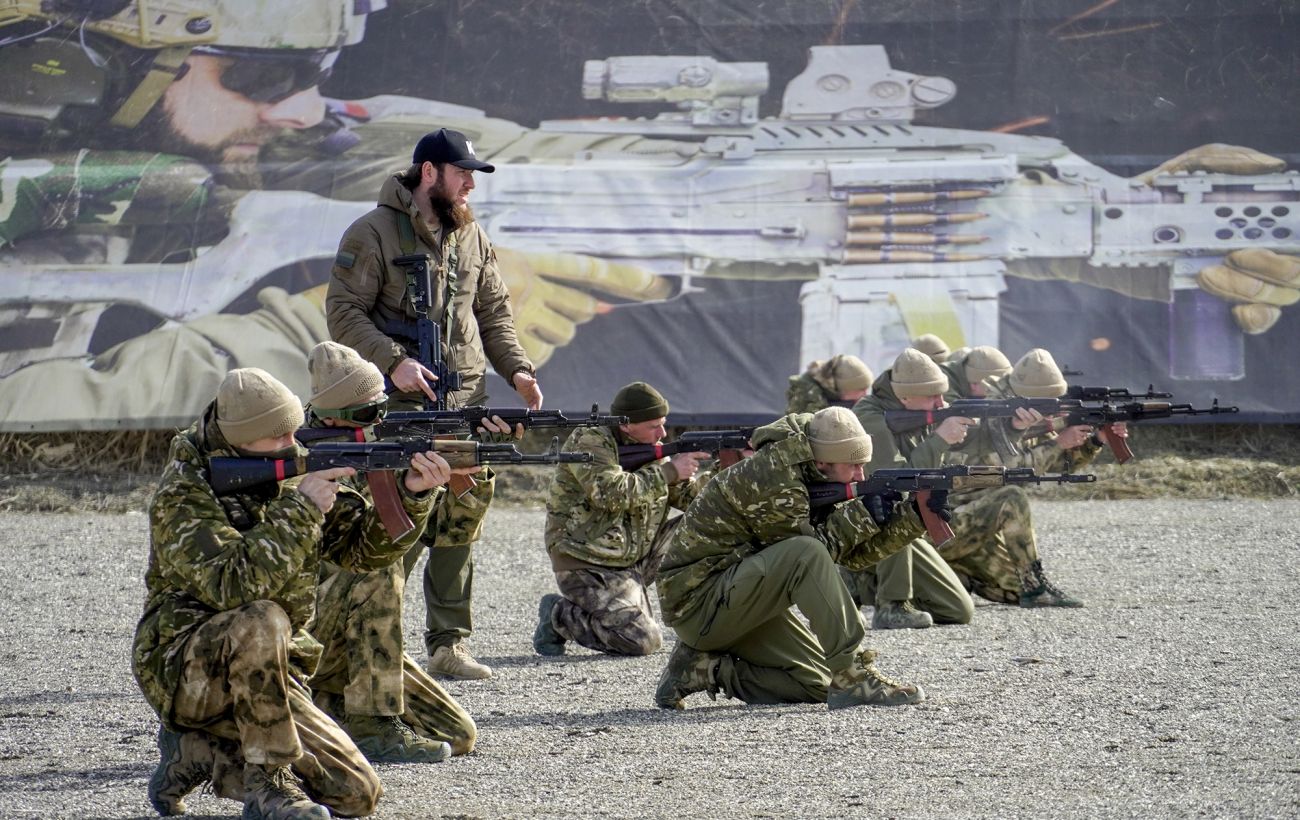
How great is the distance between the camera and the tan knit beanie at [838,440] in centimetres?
766

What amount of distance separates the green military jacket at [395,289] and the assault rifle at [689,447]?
3.56ft

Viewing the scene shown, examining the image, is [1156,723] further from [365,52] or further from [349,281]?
[365,52]

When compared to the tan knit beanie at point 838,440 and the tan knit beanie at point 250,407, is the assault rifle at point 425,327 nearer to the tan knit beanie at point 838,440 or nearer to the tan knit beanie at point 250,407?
the tan knit beanie at point 838,440

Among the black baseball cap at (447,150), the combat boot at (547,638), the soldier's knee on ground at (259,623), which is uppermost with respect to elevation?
the black baseball cap at (447,150)

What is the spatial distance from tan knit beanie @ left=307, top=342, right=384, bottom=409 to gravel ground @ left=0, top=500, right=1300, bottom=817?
1.39m

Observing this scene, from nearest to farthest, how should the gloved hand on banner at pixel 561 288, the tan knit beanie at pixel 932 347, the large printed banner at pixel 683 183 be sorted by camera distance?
the tan knit beanie at pixel 932 347
the large printed banner at pixel 683 183
the gloved hand on banner at pixel 561 288

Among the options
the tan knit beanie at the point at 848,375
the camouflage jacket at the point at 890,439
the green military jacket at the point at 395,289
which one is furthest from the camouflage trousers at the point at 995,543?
the green military jacket at the point at 395,289

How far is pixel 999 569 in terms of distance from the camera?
10883 millimetres

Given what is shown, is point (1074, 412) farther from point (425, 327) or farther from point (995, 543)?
point (425, 327)

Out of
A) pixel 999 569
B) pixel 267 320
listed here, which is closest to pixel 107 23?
pixel 267 320

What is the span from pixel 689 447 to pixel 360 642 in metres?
3.52

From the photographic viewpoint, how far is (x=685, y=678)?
7824 mm

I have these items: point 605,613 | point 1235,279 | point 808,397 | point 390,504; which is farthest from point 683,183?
point 390,504

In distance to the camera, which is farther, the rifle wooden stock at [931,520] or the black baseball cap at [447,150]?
the black baseball cap at [447,150]
